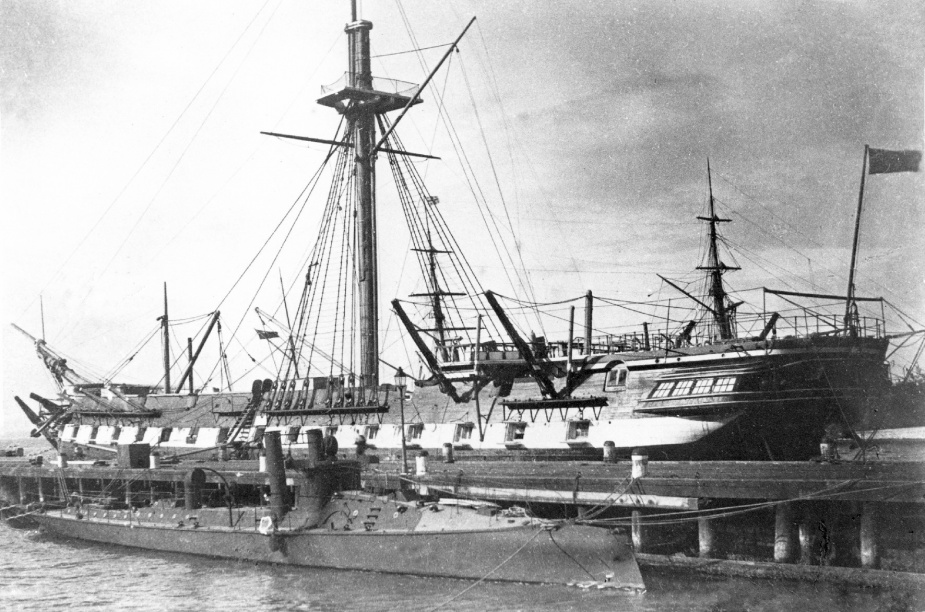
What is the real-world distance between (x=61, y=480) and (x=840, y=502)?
33.5 m

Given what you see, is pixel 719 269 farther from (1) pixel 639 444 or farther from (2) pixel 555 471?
(2) pixel 555 471

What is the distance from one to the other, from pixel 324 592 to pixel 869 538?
14.1 meters

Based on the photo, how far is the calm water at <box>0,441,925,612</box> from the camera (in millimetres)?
20438

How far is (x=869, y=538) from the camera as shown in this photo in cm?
2136

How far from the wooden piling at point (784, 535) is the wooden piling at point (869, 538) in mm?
1769

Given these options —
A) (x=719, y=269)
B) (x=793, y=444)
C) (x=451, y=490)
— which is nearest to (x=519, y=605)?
(x=451, y=490)

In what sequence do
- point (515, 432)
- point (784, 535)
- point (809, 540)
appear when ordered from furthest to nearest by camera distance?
point (515, 432) → point (784, 535) → point (809, 540)

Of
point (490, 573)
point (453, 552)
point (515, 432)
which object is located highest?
point (515, 432)

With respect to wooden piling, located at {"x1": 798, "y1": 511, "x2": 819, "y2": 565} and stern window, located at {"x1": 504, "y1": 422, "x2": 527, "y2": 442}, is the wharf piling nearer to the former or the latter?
wooden piling, located at {"x1": 798, "y1": 511, "x2": 819, "y2": 565}

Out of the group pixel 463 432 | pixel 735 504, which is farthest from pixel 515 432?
pixel 735 504

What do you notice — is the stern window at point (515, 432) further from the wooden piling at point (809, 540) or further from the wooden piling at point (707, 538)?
the wooden piling at point (809, 540)

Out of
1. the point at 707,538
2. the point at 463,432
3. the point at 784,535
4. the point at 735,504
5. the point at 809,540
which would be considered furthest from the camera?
the point at 463,432

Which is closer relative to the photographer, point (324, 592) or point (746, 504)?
point (746, 504)

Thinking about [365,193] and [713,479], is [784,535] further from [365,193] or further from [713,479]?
[365,193]
